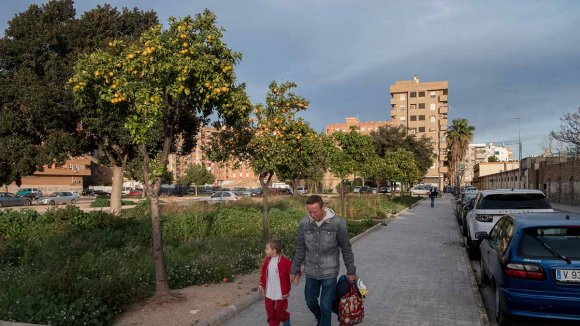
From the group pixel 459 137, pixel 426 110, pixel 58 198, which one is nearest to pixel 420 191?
pixel 459 137

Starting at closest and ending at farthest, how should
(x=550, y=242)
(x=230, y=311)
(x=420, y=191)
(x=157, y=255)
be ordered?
(x=550, y=242) → (x=230, y=311) → (x=157, y=255) → (x=420, y=191)

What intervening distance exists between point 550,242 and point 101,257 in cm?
783

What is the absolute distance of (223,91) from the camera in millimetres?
7145

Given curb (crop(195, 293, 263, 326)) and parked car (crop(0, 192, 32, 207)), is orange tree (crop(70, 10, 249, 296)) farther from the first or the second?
parked car (crop(0, 192, 32, 207))

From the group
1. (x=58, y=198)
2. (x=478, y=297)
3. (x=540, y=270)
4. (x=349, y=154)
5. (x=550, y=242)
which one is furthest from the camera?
(x=58, y=198)

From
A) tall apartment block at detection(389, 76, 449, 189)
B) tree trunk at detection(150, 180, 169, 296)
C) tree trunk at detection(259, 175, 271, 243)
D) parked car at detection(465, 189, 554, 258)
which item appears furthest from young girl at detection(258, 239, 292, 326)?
tall apartment block at detection(389, 76, 449, 189)

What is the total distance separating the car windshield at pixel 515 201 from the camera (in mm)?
10930

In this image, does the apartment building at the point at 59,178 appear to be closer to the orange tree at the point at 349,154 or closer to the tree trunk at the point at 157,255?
the orange tree at the point at 349,154

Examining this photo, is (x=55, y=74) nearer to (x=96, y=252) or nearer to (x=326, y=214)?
(x=96, y=252)

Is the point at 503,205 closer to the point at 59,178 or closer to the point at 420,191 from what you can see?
the point at 420,191

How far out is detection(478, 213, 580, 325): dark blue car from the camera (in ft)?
17.2

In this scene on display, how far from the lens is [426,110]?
4176 inches

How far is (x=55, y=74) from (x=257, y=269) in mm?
19069

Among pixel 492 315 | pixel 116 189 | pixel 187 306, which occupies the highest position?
pixel 116 189
